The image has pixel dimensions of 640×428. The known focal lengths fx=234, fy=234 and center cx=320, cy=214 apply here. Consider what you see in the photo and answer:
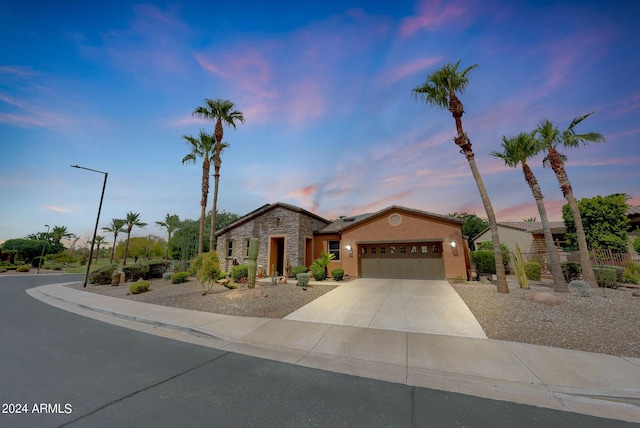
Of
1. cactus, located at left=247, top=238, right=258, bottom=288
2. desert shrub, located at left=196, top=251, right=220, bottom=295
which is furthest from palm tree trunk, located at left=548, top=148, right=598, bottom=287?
desert shrub, located at left=196, top=251, right=220, bottom=295

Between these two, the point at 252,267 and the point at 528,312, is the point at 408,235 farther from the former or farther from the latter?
the point at 252,267

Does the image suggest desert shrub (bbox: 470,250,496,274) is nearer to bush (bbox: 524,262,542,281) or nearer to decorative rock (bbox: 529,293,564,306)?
bush (bbox: 524,262,542,281)

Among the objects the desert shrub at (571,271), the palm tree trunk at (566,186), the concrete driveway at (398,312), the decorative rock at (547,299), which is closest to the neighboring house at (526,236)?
the desert shrub at (571,271)

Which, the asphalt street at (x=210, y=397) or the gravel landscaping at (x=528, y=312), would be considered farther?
the gravel landscaping at (x=528, y=312)

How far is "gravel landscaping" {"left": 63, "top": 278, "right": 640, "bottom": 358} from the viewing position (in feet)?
17.9

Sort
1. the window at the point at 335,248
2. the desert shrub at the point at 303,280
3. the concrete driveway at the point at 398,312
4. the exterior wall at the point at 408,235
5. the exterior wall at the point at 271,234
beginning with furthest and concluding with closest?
1. the window at the point at 335,248
2. the exterior wall at the point at 271,234
3. the exterior wall at the point at 408,235
4. the desert shrub at the point at 303,280
5. the concrete driveway at the point at 398,312

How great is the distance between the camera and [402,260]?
16.5 m

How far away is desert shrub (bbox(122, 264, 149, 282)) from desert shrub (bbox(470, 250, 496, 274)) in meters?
26.0

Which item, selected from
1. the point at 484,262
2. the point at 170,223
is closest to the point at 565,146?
the point at 484,262

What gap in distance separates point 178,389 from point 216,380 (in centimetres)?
55

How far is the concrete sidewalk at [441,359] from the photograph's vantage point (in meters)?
3.56

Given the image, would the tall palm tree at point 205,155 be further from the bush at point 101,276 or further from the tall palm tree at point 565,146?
the tall palm tree at point 565,146

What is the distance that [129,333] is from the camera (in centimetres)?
644

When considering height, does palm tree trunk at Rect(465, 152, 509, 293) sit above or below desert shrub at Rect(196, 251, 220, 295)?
above
